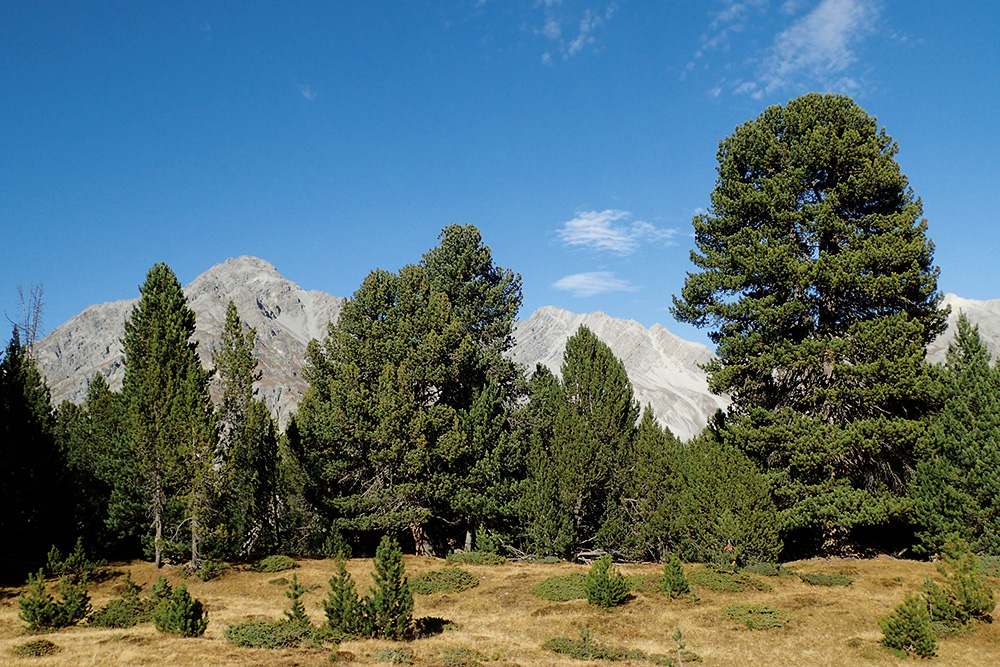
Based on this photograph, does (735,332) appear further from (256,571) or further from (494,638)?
(256,571)

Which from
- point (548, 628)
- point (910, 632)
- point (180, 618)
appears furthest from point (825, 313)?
point (180, 618)

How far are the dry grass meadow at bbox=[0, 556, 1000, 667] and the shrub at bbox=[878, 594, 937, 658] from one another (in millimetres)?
327

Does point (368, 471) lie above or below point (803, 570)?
above

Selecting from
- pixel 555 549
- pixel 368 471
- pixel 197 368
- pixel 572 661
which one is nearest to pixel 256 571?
pixel 368 471

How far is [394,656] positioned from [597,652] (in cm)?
510

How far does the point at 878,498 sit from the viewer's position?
25641 mm

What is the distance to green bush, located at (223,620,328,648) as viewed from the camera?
1455 cm

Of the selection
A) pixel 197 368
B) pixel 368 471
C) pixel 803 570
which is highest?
pixel 197 368

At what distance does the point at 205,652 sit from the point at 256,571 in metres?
15.4

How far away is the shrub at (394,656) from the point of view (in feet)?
43.8

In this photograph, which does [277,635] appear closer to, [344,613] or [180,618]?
[344,613]

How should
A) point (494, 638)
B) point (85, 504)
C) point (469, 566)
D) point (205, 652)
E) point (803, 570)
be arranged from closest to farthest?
point (205, 652), point (494, 638), point (803, 570), point (469, 566), point (85, 504)

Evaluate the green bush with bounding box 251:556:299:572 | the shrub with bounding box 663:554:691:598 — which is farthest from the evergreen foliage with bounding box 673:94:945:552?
the green bush with bounding box 251:556:299:572

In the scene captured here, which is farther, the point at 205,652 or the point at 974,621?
the point at 974,621
